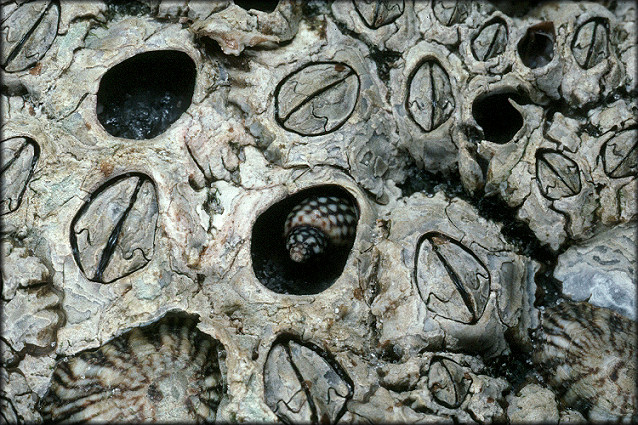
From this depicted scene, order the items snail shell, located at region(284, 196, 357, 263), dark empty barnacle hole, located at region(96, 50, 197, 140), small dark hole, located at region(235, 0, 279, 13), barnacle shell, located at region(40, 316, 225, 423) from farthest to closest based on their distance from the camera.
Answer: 1. small dark hole, located at region(235, 0, 279, 13)
2. dark empty barnacle hole, located at region(96, 50, 197, 140)
3. snail shell, located at region(284, 196, 357, 263)
4. barnacle shell, located at region(40, 316, 225, 423)

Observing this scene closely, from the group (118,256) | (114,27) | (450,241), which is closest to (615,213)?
(450,241)

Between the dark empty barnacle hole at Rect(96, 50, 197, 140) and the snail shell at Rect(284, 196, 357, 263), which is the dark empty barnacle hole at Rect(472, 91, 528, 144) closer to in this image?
the snail shell at Rect(284, 196, 357, 263)

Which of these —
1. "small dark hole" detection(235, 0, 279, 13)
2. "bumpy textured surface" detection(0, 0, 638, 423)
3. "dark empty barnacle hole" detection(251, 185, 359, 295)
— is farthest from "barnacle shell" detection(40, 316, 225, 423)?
"small dark hole" detection(235, 0, 279, 13)

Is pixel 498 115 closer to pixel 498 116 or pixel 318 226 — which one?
pixel 498 116

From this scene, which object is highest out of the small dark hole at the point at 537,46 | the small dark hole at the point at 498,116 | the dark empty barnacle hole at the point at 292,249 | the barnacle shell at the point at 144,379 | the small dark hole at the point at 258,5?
the small dark hole at the point at 258,5

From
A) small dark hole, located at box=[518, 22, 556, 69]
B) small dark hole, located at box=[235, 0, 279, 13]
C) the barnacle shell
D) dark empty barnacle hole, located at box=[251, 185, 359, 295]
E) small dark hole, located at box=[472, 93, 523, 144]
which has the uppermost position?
small dark hole, located at box=[235, 0, 279, 13]

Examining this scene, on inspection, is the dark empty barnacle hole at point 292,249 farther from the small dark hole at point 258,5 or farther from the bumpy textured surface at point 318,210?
the small dark hole at point 258,5

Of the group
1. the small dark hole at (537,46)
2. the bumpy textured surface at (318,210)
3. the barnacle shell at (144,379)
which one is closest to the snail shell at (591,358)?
the bumpy textured surface at (318,210)
